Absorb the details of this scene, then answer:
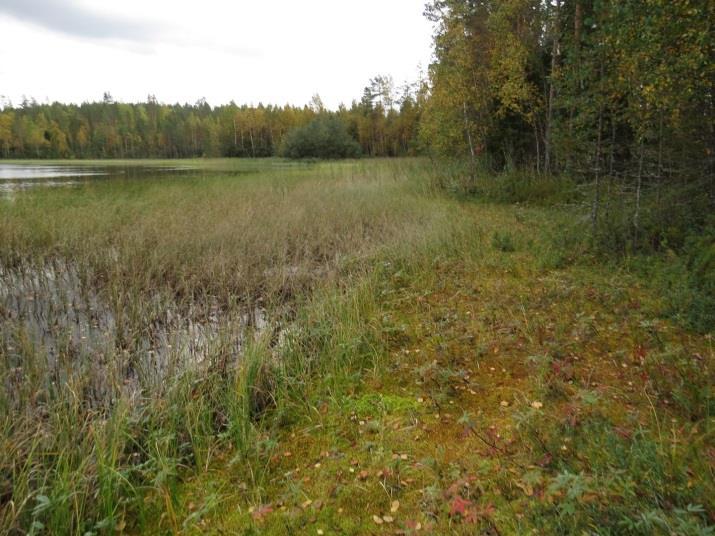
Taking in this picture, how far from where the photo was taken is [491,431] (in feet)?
10.4

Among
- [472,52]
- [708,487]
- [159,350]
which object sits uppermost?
[472,52]

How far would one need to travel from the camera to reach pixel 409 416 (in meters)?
3.44

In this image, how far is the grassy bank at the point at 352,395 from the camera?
7.97 ft

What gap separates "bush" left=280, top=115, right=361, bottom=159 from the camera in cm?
5103

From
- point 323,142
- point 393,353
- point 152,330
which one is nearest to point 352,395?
point 393,353

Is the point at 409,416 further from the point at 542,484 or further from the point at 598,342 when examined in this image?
the point at 598,342

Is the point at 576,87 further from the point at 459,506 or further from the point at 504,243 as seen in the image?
the point at 459,506

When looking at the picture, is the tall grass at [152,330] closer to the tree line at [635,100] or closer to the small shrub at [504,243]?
the small shrub at [504,243]

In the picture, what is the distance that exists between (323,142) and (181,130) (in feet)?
162

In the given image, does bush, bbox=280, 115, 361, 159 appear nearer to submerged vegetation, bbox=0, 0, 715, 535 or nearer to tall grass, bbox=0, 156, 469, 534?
tall grass, bbox=0, 156, 469, 534

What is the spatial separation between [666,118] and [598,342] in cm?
443

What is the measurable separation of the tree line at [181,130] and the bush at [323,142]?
6.01 meters

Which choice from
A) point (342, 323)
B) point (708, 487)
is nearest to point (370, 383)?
point (342, 323)

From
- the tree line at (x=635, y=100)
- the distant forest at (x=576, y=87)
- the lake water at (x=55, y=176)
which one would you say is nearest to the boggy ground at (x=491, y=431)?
the tree line at (x=635, y=100)
